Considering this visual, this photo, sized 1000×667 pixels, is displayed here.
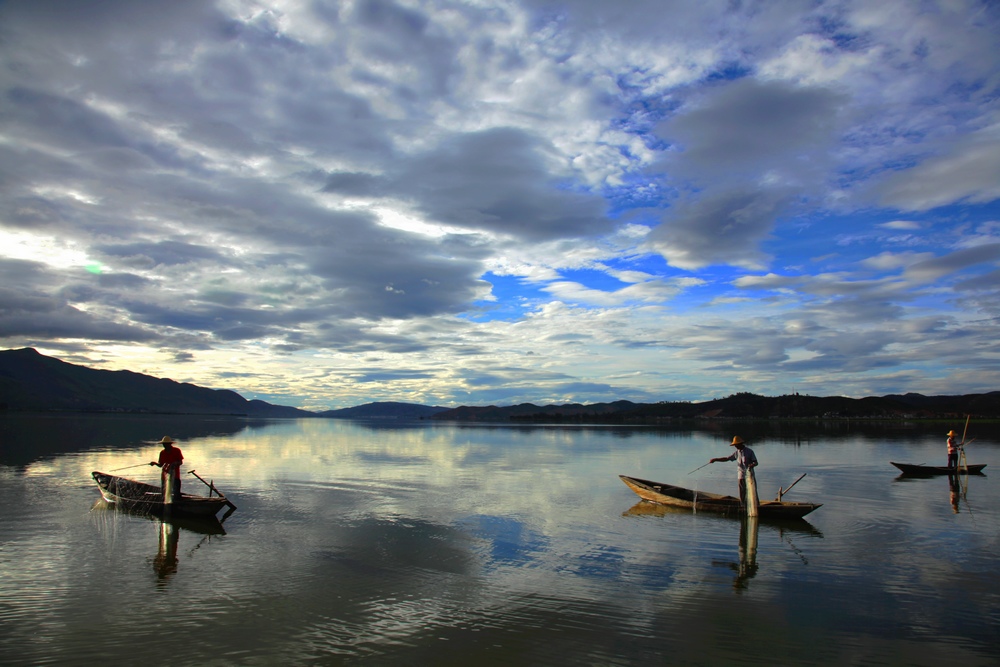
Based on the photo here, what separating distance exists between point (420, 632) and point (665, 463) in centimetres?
3256

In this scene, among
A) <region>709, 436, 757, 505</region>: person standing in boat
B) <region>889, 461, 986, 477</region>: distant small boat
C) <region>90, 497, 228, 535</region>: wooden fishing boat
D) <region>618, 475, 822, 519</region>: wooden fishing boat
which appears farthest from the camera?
<region>889, 461, 986, 477</region>: distant small boat

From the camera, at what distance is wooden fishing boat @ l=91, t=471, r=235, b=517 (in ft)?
56.9

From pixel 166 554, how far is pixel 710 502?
1615 cm

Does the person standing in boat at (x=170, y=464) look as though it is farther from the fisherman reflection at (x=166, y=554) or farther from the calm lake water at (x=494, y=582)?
the fisherman reflection at (x=166, y=554)

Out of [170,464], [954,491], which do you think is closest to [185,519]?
[170,464]

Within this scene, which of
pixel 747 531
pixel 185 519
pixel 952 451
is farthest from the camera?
pixel 952 451

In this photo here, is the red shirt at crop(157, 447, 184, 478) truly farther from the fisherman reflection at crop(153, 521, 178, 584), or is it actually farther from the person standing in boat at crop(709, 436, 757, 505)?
the person standing in boat at crop(709, 436, 757, 505)

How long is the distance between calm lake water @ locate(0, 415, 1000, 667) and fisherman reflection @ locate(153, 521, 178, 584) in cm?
9

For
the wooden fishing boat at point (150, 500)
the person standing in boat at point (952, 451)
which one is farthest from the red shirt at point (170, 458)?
the person standing in boat at point (952, 451)

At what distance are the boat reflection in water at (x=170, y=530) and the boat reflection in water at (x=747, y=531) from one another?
1200 cm

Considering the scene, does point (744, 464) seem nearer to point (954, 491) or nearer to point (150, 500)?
point (954, 491)

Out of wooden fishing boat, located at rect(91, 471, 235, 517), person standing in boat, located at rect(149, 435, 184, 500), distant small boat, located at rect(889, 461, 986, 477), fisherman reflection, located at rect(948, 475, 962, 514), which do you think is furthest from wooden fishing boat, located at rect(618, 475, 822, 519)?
distant small boat, located at rect(889, 461, 986, 477)

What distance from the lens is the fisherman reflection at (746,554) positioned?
11.6 m

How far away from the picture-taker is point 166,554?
13.3m
